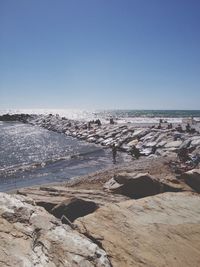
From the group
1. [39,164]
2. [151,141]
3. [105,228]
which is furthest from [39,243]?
[151,141]

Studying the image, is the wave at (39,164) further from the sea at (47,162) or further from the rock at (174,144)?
the rock at (174,144)

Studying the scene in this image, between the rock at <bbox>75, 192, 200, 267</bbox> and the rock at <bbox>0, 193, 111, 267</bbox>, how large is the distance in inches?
24.8

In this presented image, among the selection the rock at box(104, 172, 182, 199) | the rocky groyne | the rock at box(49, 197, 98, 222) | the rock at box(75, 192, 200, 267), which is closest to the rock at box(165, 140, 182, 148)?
the rocky groyne

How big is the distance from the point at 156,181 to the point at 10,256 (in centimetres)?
693

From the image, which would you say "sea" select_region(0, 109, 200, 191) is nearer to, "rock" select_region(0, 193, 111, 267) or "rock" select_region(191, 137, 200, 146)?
"rock" select_region(191, 137, 200, 146)

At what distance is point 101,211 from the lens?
7578 millimetres

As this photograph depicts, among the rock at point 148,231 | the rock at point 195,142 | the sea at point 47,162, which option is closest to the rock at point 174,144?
the rock at point 195,142

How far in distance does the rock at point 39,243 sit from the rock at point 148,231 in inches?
24.8

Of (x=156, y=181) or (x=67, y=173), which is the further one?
(x=67, y=173)

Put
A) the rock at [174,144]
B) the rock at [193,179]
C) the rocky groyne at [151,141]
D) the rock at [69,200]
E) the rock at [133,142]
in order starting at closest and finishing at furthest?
the rock at [69,200], the rock at [193,179], the rocky groyne at [151,141], the rock at [174,144], the rock at [133,142]

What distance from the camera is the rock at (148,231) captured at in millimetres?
5906

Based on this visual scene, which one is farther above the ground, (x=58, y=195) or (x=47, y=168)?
(x=58, y=195)

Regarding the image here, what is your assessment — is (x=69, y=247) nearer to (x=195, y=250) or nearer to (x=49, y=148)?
(x=195, y=250)

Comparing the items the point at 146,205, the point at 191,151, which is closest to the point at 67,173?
the point at 191,151
